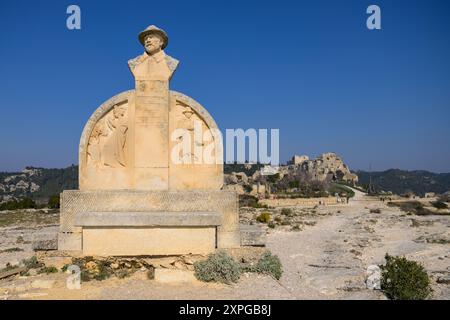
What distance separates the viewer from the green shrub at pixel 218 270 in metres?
7.47

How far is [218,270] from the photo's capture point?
7.55 meters

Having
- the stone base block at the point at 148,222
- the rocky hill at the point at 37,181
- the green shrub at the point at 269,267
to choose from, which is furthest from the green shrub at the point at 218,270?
the rocky hill at the point at 37,181

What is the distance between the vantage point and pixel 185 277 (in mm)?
7586

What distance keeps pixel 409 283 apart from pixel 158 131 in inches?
231

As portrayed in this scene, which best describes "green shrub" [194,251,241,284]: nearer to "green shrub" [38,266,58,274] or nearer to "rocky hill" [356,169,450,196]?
"green shrub" [38,266,58,274]

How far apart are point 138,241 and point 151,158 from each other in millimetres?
1844

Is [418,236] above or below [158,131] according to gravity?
below

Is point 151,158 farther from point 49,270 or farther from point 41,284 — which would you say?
point 41,284

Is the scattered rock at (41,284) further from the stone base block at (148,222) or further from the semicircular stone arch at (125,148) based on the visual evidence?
the semicircular stone arch at (125,148)

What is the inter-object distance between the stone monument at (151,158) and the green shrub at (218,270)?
2.62 feet
